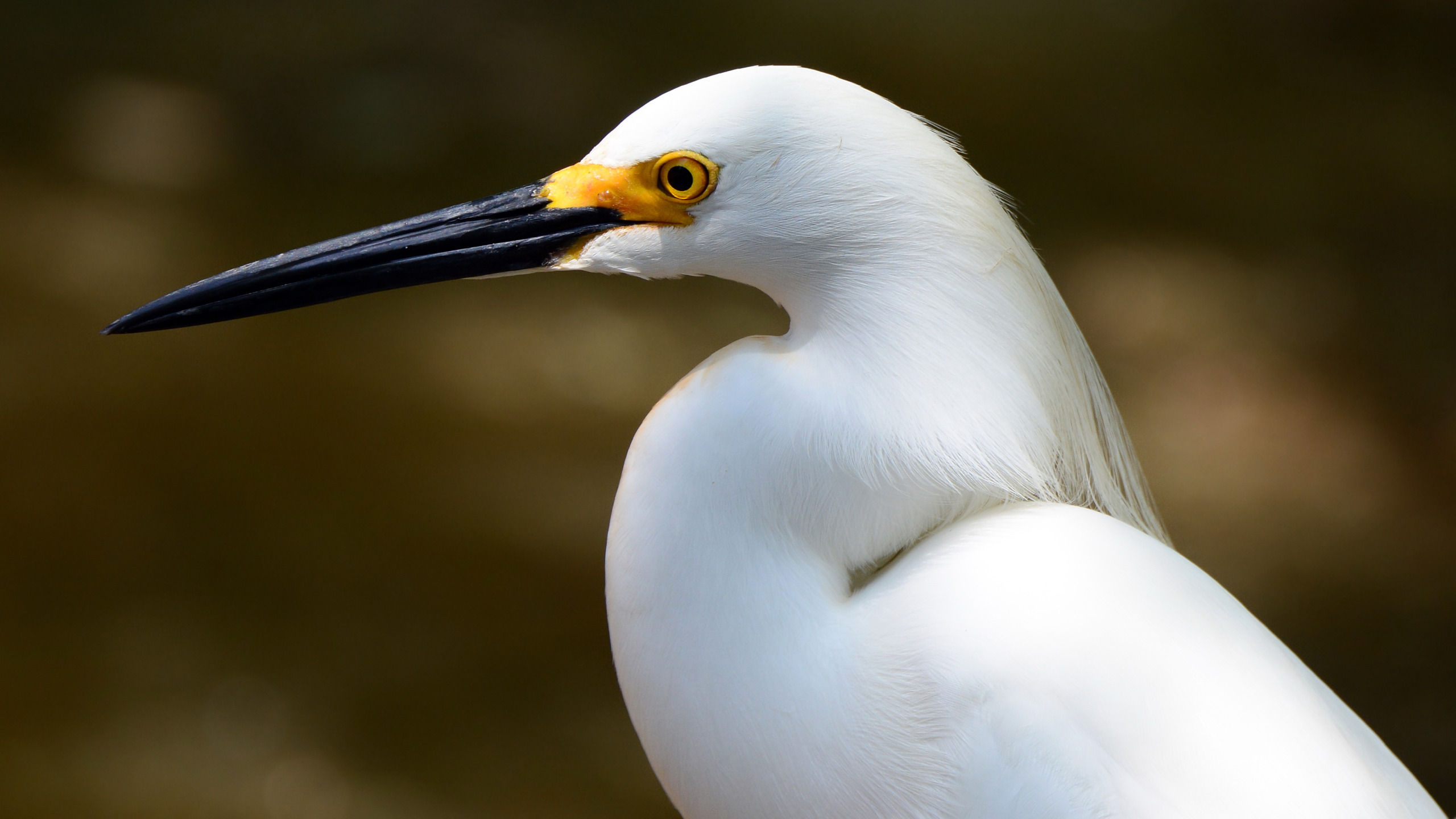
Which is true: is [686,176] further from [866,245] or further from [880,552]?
[880,552]

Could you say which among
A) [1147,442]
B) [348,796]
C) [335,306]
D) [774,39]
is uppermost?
[774,39]

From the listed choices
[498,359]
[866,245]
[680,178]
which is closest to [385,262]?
[680,178]

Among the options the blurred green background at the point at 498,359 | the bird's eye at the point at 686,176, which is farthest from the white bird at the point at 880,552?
the blurred green background at the point at 498,359

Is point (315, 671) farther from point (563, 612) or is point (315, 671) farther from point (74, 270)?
point (74, 270)

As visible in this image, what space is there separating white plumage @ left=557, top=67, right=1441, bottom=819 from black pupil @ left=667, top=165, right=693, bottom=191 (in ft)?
0.06

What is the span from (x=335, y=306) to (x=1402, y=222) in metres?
2.31

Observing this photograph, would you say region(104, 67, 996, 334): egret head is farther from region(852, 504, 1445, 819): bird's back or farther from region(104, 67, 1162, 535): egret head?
region(852, 504, 1445, 819): bird's back

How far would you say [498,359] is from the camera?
7.08 feet

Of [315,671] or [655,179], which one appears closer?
[655,179]

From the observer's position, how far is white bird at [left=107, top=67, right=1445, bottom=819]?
2.38 feet

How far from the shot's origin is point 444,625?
1939mm

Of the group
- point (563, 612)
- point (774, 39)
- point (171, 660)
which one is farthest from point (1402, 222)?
point (171, 660)

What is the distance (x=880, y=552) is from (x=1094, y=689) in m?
0.17

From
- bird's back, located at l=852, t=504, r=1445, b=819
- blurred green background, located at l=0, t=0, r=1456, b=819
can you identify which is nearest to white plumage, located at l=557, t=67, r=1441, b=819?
bird's back, located at l=852, t=504, r=1445, b=819
